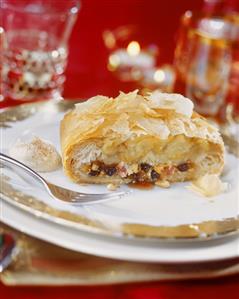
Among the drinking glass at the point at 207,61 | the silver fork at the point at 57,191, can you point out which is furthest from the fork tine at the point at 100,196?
the drinking glass at the point at 207,61

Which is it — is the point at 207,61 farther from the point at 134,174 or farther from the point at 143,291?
the point at 143,291

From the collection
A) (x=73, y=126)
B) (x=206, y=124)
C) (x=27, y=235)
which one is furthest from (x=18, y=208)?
(x=206, y=124)

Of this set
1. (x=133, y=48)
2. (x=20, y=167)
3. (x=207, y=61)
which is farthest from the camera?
(x=133, y=48)

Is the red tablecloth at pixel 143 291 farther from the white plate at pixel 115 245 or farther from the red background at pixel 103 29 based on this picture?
the red background at pixel 103 29

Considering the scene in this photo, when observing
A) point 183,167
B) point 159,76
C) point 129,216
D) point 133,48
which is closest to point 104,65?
point 159,76

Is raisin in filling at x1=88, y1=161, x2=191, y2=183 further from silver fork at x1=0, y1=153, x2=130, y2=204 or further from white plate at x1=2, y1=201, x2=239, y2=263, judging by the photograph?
white plate at x1=2, y1=201, x2=239, y2=263
